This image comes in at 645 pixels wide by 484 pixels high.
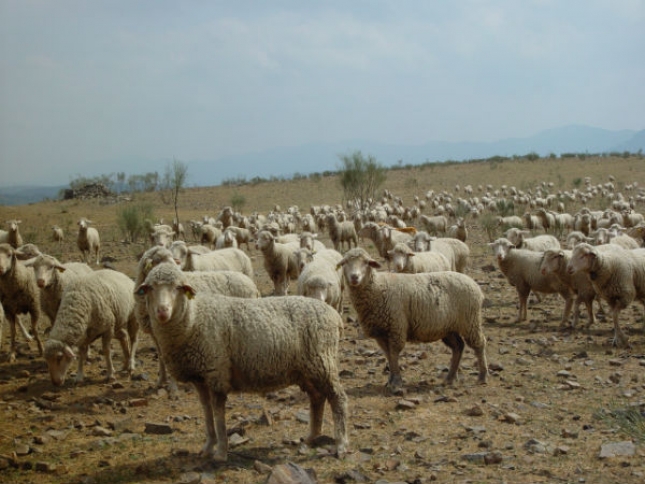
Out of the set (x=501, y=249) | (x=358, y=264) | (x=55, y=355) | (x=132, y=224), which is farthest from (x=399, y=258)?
(x=132, y=224)

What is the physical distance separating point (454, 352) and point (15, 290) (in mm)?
7454

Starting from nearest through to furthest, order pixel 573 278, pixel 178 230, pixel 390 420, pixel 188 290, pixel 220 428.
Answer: pixel 188 290 → pixel 220 428 → pixel 390 420 → pixel 573 278 → pixel 178 230

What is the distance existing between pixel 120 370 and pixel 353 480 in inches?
219

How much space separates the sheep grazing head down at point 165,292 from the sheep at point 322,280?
3821 millimetres

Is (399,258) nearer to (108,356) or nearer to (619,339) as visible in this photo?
(619,339)

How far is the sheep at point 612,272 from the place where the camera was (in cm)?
1065

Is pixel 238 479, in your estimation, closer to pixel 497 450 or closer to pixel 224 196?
pixel 497 450

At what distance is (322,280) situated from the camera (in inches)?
395

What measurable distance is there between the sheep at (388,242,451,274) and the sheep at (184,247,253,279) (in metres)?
3.46

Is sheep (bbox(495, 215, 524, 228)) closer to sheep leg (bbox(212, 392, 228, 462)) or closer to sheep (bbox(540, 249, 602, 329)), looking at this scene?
sheep (bbox(540, 249, 602, 329))

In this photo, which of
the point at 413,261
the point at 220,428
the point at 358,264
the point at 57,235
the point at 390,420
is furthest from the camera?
the point at 57,235

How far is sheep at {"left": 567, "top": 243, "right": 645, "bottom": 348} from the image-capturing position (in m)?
10.6

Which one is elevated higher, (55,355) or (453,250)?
(453,250)

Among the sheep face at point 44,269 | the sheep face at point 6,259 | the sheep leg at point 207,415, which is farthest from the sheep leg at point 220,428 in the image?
the sheep face at point 6,259
